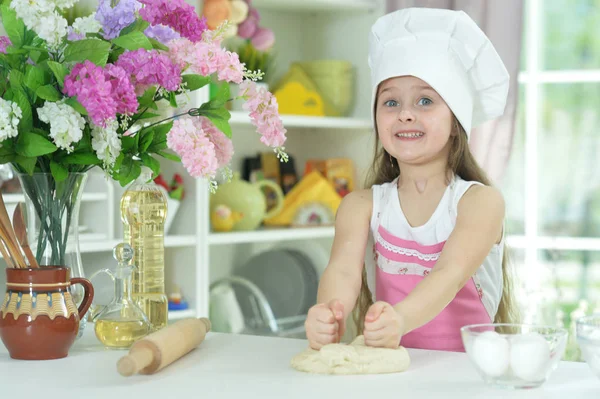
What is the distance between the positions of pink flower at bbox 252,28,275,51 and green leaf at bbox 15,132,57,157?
206 cm

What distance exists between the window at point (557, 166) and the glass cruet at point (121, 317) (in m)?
2.16

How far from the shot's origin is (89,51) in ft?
4.00

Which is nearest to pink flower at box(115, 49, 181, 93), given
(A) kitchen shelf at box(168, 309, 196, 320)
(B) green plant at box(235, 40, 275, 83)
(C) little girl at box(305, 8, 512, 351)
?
(C) little girl at box(305, 8, 512, 351)

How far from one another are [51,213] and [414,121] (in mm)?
700

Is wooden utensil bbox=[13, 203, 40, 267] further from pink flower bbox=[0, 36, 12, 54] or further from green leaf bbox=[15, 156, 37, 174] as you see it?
pink flower bbox=[0, 36, 12, 54]

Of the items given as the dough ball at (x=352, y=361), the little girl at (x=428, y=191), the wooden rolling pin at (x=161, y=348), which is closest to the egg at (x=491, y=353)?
the dough ball at (x=352, y=361)

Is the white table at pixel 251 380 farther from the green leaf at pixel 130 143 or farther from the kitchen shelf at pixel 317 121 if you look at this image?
the kitchen shelf at pixel 317 121

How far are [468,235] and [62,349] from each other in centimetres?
72

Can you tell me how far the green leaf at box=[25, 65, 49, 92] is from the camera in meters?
1.22

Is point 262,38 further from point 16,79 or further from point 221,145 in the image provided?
point 16,79

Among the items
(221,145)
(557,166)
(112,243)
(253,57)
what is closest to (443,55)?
(221,145)

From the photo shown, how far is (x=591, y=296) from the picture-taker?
10.9 feet

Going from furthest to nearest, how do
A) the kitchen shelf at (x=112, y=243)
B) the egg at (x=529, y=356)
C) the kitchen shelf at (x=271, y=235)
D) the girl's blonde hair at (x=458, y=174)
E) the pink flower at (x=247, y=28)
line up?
the pink flower at (x=247, y=28), the kitchen shelf at (x=271, y=235), the kitchen shelf at (x=112, y=243), the girl's blonde hair at (x=458, y=174), the egg at (x=529, y=356)

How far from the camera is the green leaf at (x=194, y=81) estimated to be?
4.35ft
